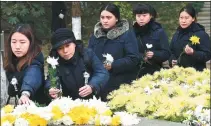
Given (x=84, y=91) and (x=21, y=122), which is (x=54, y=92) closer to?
(x=84, y=91)

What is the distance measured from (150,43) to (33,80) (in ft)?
5.75

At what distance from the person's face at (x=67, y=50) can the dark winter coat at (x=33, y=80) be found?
0.61 feet

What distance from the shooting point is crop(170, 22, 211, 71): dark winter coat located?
14.8 feet

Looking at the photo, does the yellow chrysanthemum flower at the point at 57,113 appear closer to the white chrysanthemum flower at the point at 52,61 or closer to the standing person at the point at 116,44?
the white chrysanthemum flower at the point at 52,61

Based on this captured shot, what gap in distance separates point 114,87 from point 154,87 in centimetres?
80

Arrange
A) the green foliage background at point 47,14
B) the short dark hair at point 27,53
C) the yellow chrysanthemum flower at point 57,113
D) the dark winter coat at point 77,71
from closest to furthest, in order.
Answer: the yellow chrysanthemum flower at point 57,113
the short dark hair at point 27,53
the dark winter coat at point 77,71
the green foliage background at point 47,14

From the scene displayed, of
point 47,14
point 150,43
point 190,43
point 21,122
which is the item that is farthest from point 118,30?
point 47,14

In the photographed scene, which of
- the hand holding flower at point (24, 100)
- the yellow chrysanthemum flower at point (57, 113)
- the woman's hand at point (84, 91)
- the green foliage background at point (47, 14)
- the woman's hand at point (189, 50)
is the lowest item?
the yellow chrysanthemum flower at point (57, 113)

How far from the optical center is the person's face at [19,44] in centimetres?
314

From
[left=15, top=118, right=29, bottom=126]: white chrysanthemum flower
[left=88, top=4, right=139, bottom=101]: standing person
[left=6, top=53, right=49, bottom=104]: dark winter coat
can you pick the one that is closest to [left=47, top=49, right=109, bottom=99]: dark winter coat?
[left=6, top=53, right=49, bottom=104]: dark winter coat

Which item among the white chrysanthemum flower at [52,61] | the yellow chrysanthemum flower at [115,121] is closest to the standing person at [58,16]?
the white chrysanthemum flower at [52,61]

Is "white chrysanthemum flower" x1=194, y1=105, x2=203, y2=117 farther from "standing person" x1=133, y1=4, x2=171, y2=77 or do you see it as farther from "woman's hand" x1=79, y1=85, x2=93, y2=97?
"standing person" x1=133, y1=4, x2=171, y2=77

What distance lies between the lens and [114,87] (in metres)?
4.09

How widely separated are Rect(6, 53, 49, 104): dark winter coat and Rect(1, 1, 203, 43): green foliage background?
4273 mm
